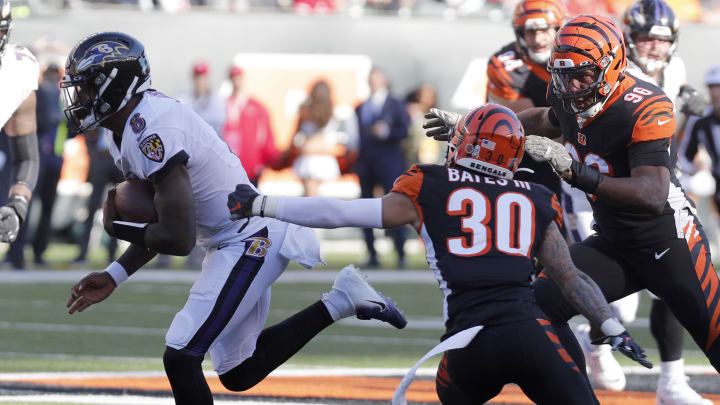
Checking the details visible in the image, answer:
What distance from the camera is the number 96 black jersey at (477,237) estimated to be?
4395mm

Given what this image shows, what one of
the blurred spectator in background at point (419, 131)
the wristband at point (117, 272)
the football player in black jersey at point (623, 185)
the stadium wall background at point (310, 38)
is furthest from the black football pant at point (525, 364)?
the stadium wall background at point (310, 38)

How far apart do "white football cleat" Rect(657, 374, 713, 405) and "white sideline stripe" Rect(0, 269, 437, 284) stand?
6.18 m

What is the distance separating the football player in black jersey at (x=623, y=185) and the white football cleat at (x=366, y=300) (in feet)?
2.01

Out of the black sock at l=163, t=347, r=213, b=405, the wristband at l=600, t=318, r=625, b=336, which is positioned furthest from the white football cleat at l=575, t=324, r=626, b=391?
the black sock at l=163, t=347, r=213, b=405

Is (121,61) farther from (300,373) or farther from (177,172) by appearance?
(300,373)

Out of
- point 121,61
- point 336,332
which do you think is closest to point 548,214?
point 121,61

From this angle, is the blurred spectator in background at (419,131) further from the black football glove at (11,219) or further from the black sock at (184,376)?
the black sock at (184,376)

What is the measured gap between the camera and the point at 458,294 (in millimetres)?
4449

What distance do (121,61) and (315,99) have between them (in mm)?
8962

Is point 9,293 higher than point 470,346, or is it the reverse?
point 470,346

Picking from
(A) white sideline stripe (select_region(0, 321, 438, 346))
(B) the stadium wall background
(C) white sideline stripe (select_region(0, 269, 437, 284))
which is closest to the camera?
(A) white sideline stripe (select_region(0, 321, 438, 346))

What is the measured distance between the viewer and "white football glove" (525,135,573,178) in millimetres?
4938

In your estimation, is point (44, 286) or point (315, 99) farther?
point (315, 99)

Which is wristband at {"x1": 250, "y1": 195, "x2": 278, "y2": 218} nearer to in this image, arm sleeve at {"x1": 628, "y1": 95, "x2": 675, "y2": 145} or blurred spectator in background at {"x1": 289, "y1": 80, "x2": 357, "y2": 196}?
arm sleeve at {"x1": 628, "y1": 95, "x2": 675, "y2": 145}
